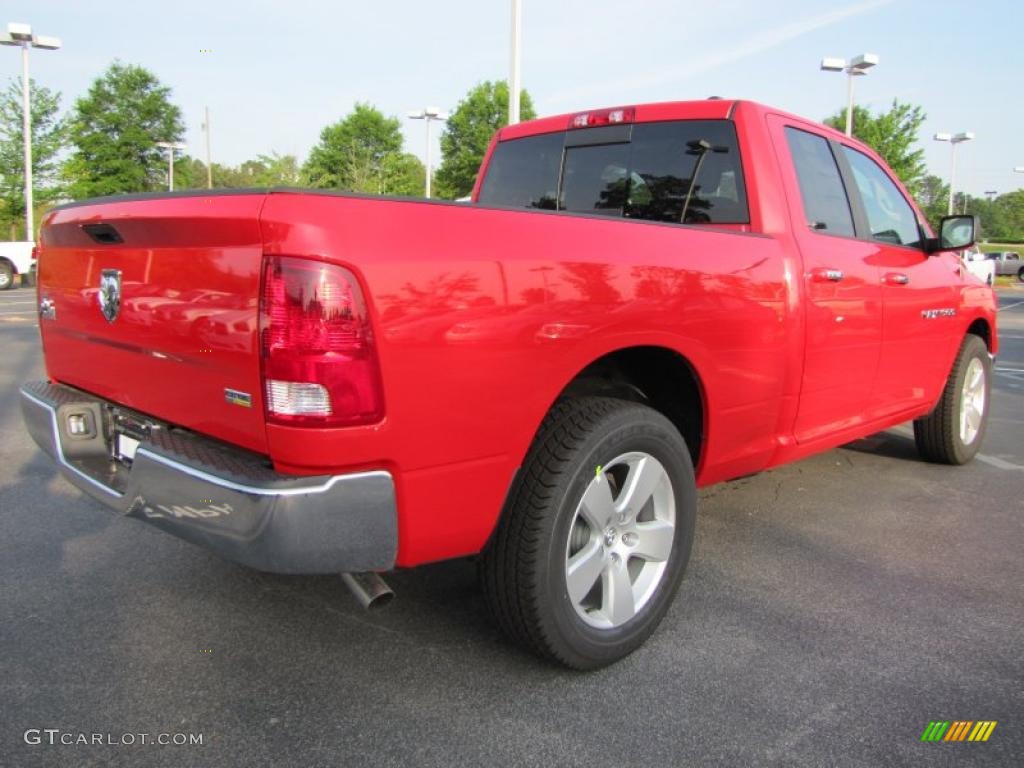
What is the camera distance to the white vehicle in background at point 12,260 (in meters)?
22.3

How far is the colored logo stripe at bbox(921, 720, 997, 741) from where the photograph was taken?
2242mm

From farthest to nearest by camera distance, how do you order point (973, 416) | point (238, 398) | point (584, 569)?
1. point (973, 416)
2. point (584, 569)
3. point (238, 398)

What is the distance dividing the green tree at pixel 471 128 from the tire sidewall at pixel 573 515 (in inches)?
1506

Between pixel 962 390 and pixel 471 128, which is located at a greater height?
pixel 471 128

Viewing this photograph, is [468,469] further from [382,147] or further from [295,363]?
[382,147]

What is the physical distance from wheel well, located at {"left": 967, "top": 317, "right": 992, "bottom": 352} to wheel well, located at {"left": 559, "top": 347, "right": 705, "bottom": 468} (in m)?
2.94

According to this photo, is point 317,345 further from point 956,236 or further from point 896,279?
point 956,236

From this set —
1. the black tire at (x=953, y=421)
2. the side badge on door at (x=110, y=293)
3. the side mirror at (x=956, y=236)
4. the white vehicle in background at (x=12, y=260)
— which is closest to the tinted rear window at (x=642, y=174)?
the side mirror at (x=956, y=236)

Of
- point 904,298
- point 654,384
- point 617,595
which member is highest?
point 904,298

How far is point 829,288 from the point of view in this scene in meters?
3.38

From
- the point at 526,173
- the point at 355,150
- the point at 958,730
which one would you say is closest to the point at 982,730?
the point at 958,730

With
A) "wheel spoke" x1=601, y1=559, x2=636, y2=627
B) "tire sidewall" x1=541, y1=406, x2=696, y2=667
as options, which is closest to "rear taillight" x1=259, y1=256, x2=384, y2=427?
"tire sidewall" x1=541, y1=406, x2=696, y2=667

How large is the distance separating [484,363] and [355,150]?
3939 centimetres

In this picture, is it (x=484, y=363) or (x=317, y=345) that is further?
(x=484, y=363)
